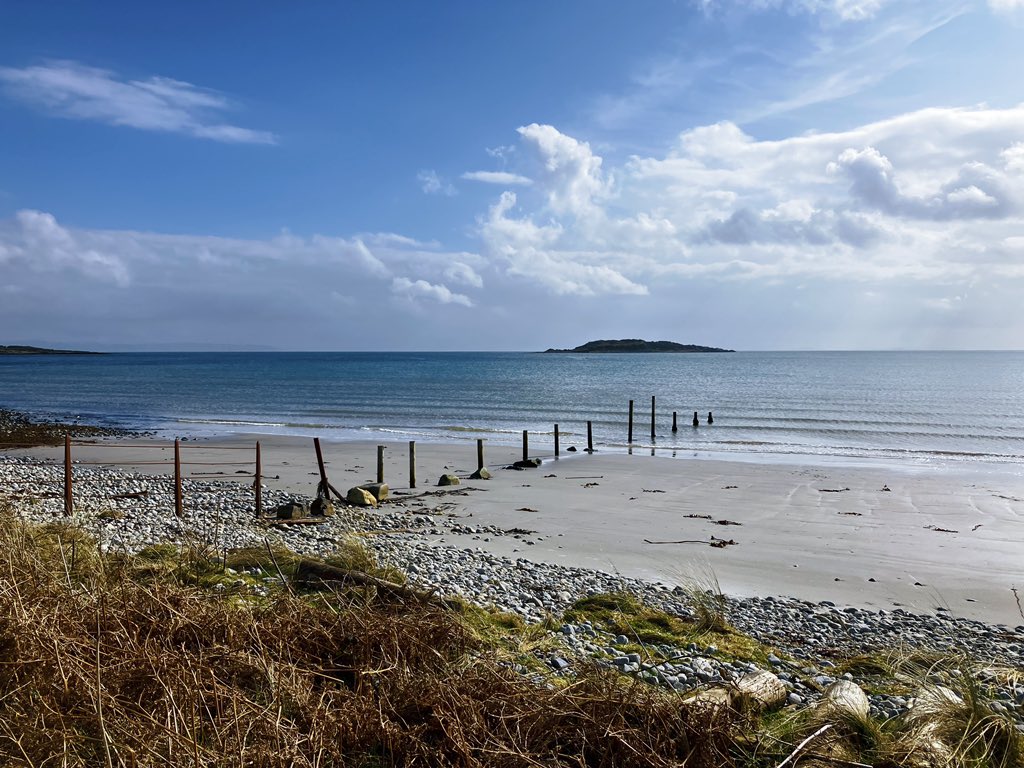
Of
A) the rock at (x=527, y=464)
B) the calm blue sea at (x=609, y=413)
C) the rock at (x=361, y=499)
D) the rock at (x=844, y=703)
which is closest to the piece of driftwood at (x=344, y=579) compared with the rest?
the rock at (x=844, y=703)

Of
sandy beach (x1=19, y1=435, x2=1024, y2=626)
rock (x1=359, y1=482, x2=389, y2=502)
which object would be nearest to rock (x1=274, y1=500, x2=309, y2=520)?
rock (x1=359, y1=482, x2=389, y2=502)

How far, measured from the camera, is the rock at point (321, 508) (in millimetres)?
15016

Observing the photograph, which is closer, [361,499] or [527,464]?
[361,499]

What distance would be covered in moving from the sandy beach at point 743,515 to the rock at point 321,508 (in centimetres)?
293

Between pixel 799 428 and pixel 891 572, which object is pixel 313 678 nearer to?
pixel 891 572

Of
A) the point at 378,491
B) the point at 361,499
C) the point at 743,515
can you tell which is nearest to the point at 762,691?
the point at 743,515

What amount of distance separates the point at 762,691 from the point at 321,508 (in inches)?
466

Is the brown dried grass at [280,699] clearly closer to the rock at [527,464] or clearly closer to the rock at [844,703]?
the rock at [844,703]

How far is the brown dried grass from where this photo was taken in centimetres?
320

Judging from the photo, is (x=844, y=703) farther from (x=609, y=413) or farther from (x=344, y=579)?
(x=609, y=413)

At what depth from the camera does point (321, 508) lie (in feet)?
49.6

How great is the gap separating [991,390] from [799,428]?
134 feet

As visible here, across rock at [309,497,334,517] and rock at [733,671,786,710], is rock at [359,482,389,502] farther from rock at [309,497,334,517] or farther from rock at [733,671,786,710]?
rock at [733,671,786,710]

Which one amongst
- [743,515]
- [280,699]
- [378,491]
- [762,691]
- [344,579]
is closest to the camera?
[280,699]
